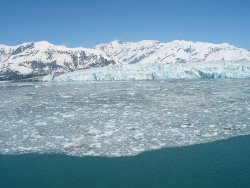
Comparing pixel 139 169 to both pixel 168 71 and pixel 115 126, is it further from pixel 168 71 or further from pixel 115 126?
pixel 168 71

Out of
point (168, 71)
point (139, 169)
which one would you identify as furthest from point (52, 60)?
point (139, 169)

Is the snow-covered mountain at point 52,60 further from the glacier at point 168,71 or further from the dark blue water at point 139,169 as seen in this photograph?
the dark blue water at point 139,169

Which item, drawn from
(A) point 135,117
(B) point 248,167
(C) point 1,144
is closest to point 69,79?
(A) point 135,117

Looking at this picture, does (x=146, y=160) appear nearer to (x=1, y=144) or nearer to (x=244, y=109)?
(x=1, y=144)

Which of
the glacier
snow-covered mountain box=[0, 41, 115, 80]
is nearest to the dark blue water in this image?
the glacier

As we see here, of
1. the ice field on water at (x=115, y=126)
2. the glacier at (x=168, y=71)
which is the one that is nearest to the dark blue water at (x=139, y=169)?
the ice field on water at (x=115, y=126)

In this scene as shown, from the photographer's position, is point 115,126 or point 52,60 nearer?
point 115,126
